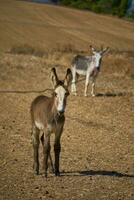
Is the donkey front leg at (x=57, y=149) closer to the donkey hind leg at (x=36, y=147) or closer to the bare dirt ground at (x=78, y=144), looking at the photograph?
the bare dirt ground at (x=78, y=144)

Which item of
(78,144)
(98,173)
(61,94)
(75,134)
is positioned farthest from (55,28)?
(61,94)

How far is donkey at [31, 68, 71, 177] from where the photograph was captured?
10.3m

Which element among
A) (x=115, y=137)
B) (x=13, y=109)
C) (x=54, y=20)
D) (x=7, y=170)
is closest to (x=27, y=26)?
(x=54, y=20)

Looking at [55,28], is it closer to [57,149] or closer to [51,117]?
[57,149]

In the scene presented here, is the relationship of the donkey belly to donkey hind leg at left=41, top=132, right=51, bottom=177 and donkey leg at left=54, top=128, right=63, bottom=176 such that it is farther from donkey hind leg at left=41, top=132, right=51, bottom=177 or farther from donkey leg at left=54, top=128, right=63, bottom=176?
donkey hind leg at left=41, top=132, right=51, bottom=177

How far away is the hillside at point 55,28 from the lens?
5078 centimetres

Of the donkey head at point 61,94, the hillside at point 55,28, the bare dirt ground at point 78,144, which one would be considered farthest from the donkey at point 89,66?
the hillside at point 55,28

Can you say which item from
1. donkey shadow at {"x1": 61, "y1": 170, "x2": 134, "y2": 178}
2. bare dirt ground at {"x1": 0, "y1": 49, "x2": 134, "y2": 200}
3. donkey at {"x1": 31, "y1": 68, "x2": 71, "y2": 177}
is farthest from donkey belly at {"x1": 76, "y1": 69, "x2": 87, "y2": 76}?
donkey at {"x1": 31, "y1": 68, "x2": 71, "y2": 177}

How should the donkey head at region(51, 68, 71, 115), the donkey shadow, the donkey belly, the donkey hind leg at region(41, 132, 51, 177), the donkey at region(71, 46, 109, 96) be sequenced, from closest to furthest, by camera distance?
the donkey head at region(51, 68, 71, 115) → the donkey hind leg at region(41, 132, 51, 177) → the donkey shadow → the donkey at region(71, 46, 109, 96) → the donkey belly

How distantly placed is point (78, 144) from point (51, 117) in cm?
378

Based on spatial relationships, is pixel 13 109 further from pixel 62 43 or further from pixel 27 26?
pixel 27 26

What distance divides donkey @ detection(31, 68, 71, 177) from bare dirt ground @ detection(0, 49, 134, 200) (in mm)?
481

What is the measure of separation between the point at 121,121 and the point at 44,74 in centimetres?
1107

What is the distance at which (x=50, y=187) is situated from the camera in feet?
34.3
